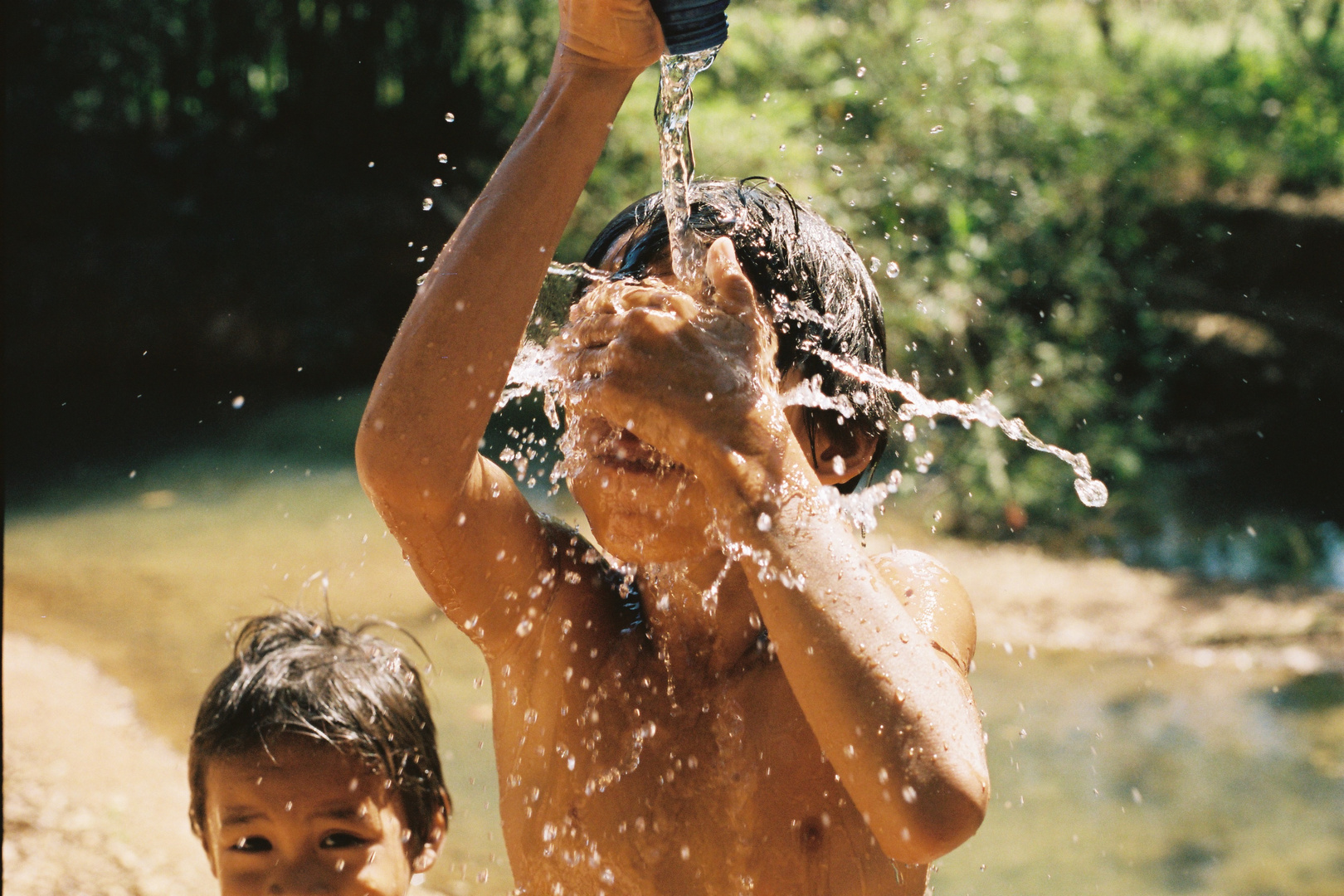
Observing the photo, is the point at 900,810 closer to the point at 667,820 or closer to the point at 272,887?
the point at 667,820

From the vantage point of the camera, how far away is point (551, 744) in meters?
1.73

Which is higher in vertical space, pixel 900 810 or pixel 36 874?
pixel 900 810

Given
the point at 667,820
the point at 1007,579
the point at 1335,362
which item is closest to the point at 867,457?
the point at 667,820

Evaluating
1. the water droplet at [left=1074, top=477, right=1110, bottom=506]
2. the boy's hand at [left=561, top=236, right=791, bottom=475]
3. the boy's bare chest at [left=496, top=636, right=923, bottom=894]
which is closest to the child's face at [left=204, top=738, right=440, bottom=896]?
the boy's bare chest at [left=496, top=636, right=923, bottom=894]

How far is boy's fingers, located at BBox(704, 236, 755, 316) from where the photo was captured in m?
1.51

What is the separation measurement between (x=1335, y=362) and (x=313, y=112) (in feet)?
26.3

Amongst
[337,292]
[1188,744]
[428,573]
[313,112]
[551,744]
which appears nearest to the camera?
[428,573]

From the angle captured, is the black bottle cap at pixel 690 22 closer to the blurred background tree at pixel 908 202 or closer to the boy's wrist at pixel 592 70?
the boy's wrist at pixel 592 70

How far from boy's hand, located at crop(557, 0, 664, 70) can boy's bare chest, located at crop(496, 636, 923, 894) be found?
0.85 m

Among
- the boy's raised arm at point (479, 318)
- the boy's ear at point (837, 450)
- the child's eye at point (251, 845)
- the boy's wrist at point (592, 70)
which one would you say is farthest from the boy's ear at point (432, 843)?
the boy's wrist at point (592, 70)

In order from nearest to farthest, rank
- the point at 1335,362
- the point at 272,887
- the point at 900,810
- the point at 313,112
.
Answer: the point at 900,810, the point at 272,887, the point at 1335,362, the point at 313,112

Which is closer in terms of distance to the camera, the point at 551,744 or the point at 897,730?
the point at 897,730

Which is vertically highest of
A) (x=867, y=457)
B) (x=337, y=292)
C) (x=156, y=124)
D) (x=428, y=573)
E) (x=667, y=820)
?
(x=428, y=573)

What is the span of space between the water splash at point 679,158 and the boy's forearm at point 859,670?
1.06 ft
